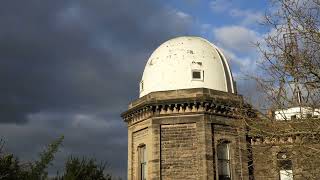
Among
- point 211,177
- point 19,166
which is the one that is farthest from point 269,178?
point 19,166

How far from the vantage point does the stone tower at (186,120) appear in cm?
1959

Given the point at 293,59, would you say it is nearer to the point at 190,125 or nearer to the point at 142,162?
the point at 190,125

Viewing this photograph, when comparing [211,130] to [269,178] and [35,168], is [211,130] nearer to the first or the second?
[269,178]

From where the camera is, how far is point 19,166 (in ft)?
27.6

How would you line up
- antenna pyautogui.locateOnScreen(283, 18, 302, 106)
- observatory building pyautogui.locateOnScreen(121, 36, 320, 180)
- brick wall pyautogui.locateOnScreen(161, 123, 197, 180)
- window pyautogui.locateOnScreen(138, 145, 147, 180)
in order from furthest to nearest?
window pyautogui.locateOnScreen(138, 145, 147, 180), observatory building pyautogui.locateOnScreen(121, 36, 320, 180), brick wall pyautogui.locateOnScreen(161, 123, 197, 180), antenna pyautogui.locateOnScreen(283, 18, 302, 106)

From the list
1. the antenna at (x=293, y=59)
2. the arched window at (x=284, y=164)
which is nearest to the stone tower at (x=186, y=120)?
the arched window at (x=284, y=164)

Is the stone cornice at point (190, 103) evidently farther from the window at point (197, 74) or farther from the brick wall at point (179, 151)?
the window at point (197, 74)

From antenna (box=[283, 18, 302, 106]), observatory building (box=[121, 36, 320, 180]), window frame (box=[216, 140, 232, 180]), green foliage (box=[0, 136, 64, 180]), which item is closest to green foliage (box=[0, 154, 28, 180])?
green foliage (box=[0, 136, 64, 180])

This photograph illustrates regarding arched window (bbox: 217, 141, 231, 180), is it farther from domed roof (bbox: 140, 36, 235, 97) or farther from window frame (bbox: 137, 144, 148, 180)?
window frame (bbox: 137, 144, 148, 180)

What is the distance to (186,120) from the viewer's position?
65.4ft

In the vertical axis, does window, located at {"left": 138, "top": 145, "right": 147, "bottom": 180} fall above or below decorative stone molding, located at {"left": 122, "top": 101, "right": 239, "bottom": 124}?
below

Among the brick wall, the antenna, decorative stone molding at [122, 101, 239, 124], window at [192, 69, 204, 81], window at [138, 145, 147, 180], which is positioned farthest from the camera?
window at [192, 69, 204, 81]

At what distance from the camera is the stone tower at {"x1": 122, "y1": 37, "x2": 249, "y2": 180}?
1959cm

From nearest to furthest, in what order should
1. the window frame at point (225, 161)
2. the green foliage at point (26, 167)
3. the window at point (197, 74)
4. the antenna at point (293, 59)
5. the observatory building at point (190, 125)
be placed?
the green foliage at point (26, 167), the antenna at point (293, 59), the observatory building at point (190, 125), the window frame at point (225, 161), the window at point (197, 74)
